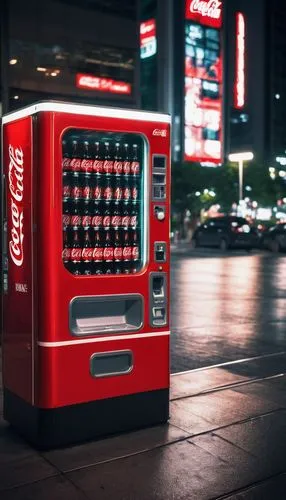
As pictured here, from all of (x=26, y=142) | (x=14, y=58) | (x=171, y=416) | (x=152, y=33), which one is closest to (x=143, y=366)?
(x=171, y=416)

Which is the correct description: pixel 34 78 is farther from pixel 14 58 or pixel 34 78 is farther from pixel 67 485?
pixel 67 485

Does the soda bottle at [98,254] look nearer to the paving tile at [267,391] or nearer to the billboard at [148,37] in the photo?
the paving tile at [267,391]

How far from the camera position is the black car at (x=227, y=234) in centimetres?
2872

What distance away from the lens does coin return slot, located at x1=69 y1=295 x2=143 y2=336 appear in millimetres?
4133

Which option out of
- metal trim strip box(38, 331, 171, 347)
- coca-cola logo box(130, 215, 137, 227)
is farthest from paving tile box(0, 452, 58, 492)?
coca-cola logo box(130, 215, 137, 227)

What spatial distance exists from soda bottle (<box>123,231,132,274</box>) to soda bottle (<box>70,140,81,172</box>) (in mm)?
600

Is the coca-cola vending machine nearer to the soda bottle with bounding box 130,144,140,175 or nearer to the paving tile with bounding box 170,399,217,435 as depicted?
the soda bottle with bounding box 130,144,140,175

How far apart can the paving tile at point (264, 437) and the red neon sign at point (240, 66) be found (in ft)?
166

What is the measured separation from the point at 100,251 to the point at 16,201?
70 centimetres

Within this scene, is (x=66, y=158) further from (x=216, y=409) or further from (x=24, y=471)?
(x=216, y=409)

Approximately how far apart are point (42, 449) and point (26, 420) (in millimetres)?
266

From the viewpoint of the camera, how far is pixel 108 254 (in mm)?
4281

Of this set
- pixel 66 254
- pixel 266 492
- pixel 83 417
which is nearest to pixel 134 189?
pixel 66 254

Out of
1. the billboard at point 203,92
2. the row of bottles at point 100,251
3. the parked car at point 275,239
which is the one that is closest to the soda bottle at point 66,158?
the row of bottles at point 100,251
